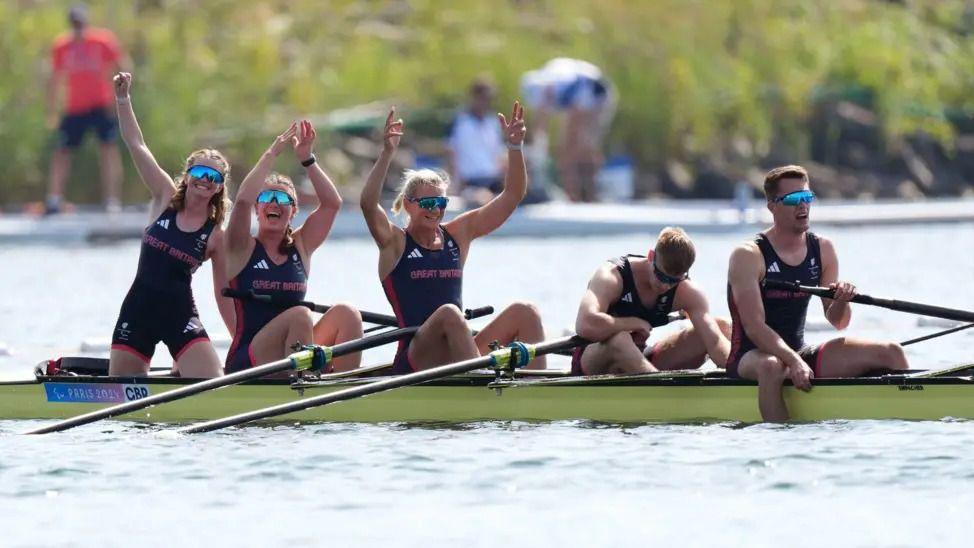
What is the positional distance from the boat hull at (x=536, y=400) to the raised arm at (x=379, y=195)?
88 cm

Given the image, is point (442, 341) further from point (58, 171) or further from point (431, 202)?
point (58, 171)

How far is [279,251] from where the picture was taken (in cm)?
1108

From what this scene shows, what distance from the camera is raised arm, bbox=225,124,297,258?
10820mm

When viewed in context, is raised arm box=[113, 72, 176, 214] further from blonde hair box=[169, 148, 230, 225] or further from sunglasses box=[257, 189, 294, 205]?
sunglasses box=[257, 189, 294, 205]

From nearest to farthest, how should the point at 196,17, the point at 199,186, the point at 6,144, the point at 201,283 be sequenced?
1. the point at 199,186
2. the point at 201,283
3. the point at 6,144
4. the point at 196,17

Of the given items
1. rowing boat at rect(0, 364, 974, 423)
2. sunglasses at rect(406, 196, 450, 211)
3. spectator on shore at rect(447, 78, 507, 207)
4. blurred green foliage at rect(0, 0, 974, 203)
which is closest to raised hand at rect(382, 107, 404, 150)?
sunglasses at rect(406, 196, 450, 211)

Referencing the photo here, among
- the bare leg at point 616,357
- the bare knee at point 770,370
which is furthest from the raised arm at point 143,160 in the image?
the bare knee at point 770,370

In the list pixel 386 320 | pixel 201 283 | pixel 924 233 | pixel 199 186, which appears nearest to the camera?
pixel 199 186

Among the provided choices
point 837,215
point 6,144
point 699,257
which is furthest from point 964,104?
point 6,144

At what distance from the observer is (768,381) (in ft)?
33.8

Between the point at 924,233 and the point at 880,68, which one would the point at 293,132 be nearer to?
the point at 924,233

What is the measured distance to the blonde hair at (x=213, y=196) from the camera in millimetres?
10938

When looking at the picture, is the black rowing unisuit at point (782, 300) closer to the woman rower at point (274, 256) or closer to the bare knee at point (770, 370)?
the bare knee at point (770, 370)

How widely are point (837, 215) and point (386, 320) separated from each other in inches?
552
